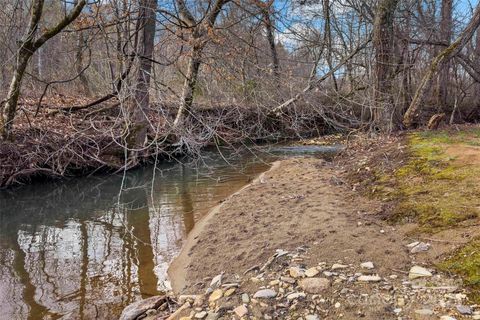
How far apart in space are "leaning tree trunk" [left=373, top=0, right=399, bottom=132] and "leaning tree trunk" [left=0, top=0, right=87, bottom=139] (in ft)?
23.0

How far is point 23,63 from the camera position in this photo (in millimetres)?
9203

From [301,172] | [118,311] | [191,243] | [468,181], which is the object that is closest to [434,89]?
[301,172]

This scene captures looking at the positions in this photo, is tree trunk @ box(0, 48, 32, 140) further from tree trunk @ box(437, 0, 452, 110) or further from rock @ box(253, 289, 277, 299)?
tree trunk @ box(437, 0, 452, 110)

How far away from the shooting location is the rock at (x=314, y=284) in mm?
3018

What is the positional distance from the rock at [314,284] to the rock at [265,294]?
0.71ft

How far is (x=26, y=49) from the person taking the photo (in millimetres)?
9070

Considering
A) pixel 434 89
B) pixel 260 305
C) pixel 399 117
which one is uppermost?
pixel 434 89

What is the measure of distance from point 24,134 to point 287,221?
24.7ft

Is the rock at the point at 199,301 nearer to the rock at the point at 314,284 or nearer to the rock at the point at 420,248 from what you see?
the rock at the point at 314,284

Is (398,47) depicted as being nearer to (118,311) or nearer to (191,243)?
(191,243)

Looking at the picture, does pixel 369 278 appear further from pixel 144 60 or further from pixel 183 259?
pixel 144 60

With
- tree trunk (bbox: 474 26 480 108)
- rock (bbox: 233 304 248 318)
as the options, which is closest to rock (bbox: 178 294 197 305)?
rock (bbox: 233 304 248 318)

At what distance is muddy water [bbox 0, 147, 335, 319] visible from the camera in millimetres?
4203

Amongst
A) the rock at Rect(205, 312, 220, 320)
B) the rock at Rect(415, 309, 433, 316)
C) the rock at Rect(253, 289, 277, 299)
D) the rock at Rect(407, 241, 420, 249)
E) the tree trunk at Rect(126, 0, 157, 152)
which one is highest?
the tree trunk at Rect(126, 0, 157, 152)
